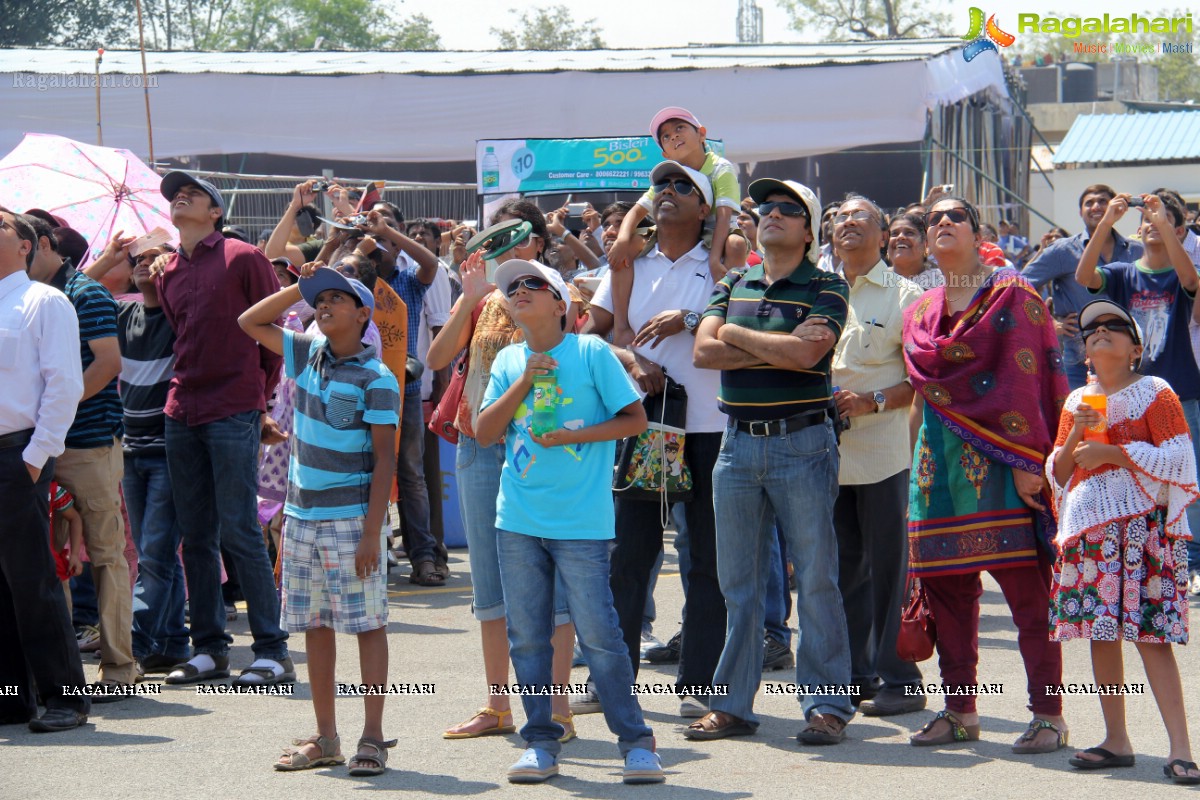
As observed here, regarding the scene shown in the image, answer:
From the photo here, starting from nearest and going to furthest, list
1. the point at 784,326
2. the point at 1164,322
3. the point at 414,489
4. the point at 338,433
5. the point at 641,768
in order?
the point at 641,768 → the point at 338,433 → the point at 784,326 → the point at 1164,322 → the point at 414,489

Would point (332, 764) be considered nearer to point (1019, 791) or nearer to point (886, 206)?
point (1019, 791)

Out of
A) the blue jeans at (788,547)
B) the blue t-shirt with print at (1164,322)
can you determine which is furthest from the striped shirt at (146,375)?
the blue t-shirt with print at (1164,322)

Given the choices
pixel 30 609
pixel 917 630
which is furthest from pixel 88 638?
pixel 917 630

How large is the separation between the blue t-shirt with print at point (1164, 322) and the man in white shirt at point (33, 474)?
21.0 feet

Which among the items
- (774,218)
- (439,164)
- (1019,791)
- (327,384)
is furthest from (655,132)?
(439,164)

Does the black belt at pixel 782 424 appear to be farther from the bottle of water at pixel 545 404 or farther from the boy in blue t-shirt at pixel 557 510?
the bottle of water at pixel 545 404

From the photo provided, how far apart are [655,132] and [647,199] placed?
28.6 inches

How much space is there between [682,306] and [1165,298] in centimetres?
431

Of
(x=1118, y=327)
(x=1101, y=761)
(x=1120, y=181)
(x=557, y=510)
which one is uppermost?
(x=1120, y=181)

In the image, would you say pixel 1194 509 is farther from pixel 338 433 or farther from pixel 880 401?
pixel 338 433

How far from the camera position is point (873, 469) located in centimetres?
674

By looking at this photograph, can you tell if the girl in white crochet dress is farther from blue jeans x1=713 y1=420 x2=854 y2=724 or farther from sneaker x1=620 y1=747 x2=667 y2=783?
sneaker x1=620 y1=747 x2=667 y2=783

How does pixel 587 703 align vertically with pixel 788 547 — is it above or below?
below

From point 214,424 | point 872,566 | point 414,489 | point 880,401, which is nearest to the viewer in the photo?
point 880,401
